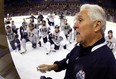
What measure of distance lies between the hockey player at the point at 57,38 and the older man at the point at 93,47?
0.77 feet

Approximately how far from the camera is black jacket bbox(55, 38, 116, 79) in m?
0.54

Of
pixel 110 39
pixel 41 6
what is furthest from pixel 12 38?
pixel 110 39

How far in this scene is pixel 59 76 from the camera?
2.94 ft

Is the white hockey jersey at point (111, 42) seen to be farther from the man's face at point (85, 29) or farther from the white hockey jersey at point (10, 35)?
the white hockey jersey at point (10, 35)

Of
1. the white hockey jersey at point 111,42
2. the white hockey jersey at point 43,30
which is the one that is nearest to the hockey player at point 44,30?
the white hockey jersey at point 43,30

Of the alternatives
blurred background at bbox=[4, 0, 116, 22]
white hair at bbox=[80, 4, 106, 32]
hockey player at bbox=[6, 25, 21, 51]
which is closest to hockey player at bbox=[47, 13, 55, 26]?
blurred background at bbox=[4, 0, 116, 22]

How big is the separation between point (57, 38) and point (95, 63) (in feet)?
1.03

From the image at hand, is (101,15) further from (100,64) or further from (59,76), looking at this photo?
(59,76)

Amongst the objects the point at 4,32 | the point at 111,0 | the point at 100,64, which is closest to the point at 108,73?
the point at 100,64

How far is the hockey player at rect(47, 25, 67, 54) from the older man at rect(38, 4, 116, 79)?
23cm

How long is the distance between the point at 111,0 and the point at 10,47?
1.25 ft

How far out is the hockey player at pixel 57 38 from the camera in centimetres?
81

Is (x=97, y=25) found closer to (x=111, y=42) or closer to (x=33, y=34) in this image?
(x=111, y=42)

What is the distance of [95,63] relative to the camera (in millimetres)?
550
